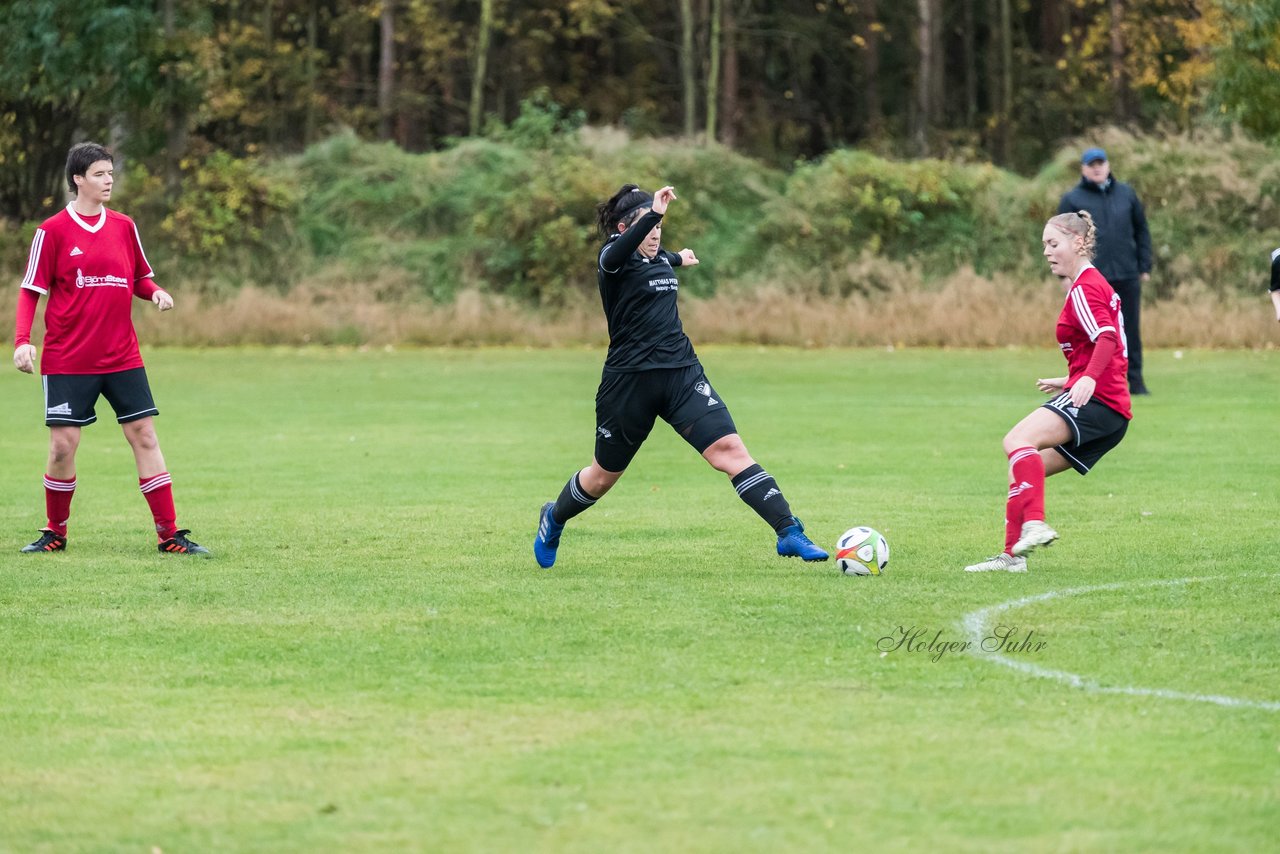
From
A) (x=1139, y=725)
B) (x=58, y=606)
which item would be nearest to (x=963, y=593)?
(x=1139, y=725)

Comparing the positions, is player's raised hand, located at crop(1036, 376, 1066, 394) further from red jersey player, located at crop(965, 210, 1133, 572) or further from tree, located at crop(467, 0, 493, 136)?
tree, located at crop(467, 0, 493, 136)

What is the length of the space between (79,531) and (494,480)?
3275mm

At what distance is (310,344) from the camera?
30547mm

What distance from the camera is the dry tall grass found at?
28547 mm

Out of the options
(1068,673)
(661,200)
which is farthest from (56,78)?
(1068,673)

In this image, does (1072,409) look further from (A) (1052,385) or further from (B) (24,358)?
(B) (24,358)

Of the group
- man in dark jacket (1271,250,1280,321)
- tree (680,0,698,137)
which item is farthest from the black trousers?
tree (680,0,698,137)

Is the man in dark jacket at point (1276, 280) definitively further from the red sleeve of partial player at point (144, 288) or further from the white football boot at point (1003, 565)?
the red sleeve of partial player at point (144, 288)

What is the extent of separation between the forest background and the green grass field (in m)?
17.3

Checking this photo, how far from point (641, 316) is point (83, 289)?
278 cm

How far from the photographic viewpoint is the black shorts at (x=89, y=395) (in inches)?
361

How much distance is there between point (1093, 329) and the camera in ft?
26.9

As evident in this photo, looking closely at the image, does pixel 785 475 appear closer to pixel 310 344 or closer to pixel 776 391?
pixel 776 391

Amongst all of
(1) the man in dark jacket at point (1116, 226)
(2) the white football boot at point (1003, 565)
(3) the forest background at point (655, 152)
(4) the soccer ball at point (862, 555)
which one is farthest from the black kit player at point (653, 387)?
(3) the forest background at point (655, 152)
